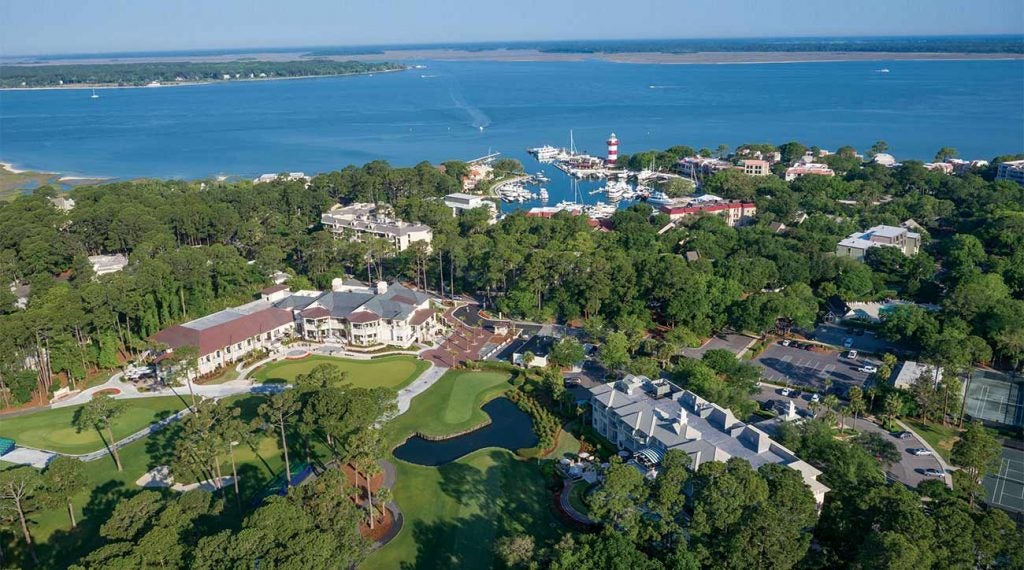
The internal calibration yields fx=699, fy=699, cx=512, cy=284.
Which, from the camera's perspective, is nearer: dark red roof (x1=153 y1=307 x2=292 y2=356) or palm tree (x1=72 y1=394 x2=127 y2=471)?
palm tree (x1=72 y1=394 x2=127 y2=471)

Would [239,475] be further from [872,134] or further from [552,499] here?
[872,134]

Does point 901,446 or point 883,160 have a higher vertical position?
point 883,160

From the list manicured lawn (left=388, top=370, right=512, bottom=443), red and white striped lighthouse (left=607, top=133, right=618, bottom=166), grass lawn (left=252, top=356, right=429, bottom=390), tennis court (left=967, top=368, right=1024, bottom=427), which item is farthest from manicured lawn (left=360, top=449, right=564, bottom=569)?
red and white striped lighthouse (left=607, top=133, right=618, bottom=166)

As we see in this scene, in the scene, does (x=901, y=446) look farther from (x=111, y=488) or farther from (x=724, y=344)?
(x=111, y=488)

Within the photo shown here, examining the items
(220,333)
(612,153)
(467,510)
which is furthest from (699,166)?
(467,510)

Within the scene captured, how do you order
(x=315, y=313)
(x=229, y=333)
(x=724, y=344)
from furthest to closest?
(x=315, y=313), (x=724, y=344), (x=229, y=333)

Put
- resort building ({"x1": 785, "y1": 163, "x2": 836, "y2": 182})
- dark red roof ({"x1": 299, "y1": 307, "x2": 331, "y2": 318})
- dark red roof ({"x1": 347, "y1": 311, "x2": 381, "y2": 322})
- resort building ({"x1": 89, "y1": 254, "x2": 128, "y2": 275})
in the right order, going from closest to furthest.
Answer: dark red roof ({"x1": 347, "y1": 311, "x2": 381, "y2": 322})
dark red roof ({"x1": 299, "y1": 307, "x2": 331, "y2": 318})
resort building ({"x1": 89, "y1": 254, "x2": 128, "y2": 275})
resort building ({"x1": 785, "y1": 163, "x2": 836, "y2": 182})

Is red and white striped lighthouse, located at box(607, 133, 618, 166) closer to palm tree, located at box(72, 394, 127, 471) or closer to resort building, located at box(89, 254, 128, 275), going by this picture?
resort building, located at box(89, 254, 128, 275)
